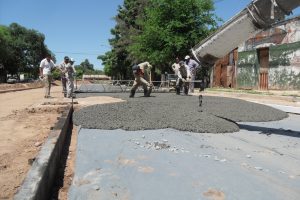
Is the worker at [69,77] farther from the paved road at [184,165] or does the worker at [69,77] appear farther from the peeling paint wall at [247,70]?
the peeling paint wall at [247,70]

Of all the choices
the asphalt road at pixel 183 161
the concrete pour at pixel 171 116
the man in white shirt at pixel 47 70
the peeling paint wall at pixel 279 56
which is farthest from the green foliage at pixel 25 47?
the asphalt road at pixel 183 161

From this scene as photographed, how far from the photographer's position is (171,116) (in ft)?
27.9

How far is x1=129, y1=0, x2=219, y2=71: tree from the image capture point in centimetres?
2877

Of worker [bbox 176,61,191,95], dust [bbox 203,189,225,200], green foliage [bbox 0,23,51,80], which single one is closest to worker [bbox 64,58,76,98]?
worker [bbox 176,61,191,95]

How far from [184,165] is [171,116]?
147 inches

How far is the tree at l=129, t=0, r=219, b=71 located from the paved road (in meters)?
22.0

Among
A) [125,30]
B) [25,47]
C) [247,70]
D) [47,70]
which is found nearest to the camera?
[47,70]

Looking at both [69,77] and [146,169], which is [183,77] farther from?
[146,169]

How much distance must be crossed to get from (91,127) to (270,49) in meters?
17.5

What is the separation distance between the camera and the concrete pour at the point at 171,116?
24.6ft

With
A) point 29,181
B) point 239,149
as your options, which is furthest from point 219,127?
point 29,181

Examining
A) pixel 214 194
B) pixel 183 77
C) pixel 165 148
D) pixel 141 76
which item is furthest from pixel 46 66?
pixel 214 194

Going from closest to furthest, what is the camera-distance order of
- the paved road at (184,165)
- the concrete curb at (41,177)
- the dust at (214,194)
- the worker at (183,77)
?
the concrete curb at (41,177), the dust at (214,194), the paved road at (184,165), the worker at (183,77)

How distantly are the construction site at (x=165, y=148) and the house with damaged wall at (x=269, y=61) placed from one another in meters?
10.6
